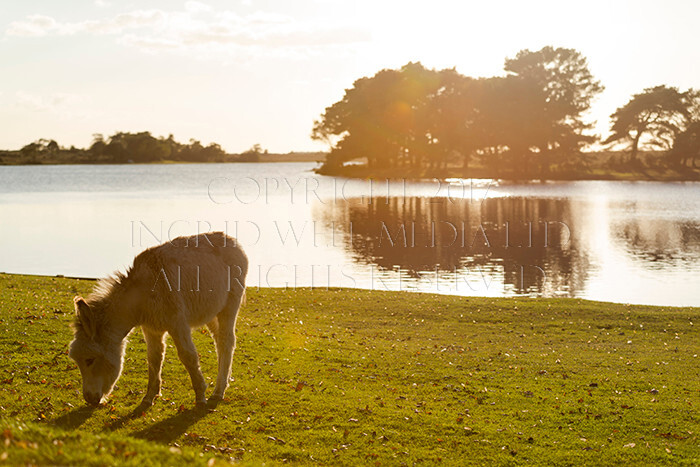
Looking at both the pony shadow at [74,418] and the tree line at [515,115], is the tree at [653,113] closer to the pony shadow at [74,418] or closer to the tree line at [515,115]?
the tree line at [515,115]

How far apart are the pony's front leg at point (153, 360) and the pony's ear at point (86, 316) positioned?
1.31 meters

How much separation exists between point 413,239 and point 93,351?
38.9 metres

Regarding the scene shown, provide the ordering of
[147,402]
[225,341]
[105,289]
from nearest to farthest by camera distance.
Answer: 1. [105,289]
2. [147,402]
3. [225,341]

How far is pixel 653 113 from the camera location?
132m

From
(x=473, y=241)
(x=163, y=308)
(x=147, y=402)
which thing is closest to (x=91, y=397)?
(x=147, y=402)

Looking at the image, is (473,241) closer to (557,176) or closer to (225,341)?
(225,341)

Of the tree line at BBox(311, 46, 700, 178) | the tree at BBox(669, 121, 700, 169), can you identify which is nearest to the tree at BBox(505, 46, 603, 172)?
the tree line at BBox(311, 46, 700, 178)

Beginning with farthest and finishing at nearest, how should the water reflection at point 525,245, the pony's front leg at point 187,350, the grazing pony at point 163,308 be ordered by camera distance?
the water reflection at point 525,245 < the pony's front leg at point 187,350 < the grazing pony at point 163,308

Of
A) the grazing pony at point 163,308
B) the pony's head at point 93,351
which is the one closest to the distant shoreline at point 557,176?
the grazing pony at point 163,308

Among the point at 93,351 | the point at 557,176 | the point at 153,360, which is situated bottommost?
the point at 153,360

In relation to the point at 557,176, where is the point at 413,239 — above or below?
below

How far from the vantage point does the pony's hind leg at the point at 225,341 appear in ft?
37.1

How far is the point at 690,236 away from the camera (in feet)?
166

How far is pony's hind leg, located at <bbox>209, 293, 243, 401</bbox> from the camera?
11312 millimetres
